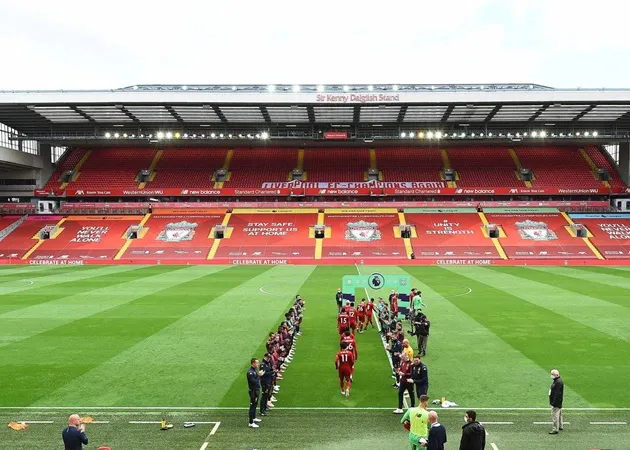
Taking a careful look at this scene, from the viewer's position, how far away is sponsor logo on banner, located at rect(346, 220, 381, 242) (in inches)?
2035

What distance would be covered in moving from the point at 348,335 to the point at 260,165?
52.9 metres

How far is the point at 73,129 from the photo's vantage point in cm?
5750

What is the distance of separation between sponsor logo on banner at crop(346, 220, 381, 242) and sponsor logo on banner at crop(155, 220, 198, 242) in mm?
17965

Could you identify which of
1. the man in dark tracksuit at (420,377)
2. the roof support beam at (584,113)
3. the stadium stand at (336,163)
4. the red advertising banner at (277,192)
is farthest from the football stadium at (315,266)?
the roof support beam at (584,113)

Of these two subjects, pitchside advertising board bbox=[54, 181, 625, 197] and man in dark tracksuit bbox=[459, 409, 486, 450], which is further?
pitchside advertising board bbox=[54, 181, 625, 197]

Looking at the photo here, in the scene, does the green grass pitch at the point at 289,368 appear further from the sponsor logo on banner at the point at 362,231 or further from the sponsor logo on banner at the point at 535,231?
the sponsor logo on banner at the point at 362,231

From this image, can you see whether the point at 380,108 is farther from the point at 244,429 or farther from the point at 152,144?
the point at 244,429

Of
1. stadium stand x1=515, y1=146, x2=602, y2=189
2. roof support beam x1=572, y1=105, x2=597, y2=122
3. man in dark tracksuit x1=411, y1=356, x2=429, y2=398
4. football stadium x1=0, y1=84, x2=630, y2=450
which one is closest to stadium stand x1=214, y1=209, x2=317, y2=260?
football stadium x1=0, y1=84, x2=630, y2=450

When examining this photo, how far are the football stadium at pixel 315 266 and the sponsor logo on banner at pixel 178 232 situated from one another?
0.24m

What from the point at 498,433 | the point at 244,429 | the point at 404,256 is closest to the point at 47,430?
the point at 244,429

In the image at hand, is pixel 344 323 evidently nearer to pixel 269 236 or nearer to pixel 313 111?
pixel 269 236

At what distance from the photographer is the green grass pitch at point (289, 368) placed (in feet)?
32.4

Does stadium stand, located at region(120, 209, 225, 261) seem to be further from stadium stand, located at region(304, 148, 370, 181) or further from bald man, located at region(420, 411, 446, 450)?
bald man, located at region(420, 411, 446, 450)

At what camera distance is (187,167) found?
209 ft
